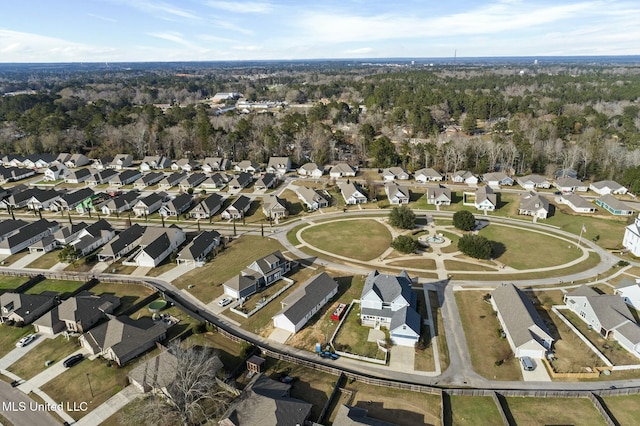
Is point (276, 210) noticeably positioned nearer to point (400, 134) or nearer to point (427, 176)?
point (427, 176)

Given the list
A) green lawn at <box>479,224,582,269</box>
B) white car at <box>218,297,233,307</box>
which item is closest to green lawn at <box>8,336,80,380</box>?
white car at <box>218,297,233,307</box>

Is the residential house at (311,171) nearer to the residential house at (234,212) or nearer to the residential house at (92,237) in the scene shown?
the residential house at (234,212)

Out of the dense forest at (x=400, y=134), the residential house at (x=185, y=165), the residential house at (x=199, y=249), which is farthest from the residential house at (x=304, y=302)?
the residential house at (x=185, y=165)

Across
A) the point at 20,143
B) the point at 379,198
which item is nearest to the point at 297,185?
the point at 379,198

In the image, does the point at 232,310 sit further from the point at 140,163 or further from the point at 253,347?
the point at 140,163

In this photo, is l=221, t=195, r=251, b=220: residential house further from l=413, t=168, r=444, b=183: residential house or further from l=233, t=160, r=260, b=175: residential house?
l=413, t=168, r=444, b=183: residential house

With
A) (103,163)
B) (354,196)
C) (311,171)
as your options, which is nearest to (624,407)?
(354,196)
